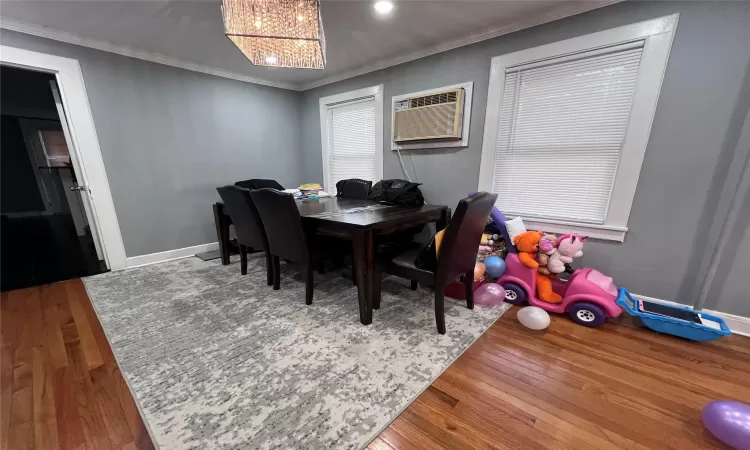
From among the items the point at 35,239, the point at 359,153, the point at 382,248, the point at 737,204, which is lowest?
the point at 35,239

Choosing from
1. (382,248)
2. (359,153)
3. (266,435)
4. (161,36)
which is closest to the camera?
(266,435)

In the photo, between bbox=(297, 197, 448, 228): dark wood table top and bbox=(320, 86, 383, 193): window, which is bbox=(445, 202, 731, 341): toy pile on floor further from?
bbox=(320, 86, 383, 193): window

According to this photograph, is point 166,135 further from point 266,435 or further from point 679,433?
point 679,433

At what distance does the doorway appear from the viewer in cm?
333

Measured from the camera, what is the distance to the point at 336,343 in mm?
1630

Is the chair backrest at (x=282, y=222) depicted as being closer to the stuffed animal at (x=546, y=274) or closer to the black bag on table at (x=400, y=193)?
the black bag on table at (x=400, y=193)

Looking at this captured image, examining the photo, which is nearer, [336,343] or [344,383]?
[344,383]

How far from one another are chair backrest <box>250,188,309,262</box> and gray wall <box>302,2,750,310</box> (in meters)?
2.09

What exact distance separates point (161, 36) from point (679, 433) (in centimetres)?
436

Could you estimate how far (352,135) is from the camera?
3.58m

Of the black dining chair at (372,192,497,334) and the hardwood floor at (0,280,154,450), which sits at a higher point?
the black dining chair at (372,192,497,334)

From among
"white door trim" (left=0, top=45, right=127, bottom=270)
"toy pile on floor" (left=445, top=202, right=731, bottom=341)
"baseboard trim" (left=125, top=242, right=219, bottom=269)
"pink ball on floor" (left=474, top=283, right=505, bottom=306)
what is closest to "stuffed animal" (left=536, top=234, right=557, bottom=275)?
"toy pile on floor" (left=445, top=202, right=731, bottom=341)

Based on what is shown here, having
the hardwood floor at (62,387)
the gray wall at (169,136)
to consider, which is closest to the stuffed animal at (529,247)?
the hardwood floor at (62,387)

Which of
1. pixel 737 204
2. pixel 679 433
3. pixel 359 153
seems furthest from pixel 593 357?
pixel 359 153
